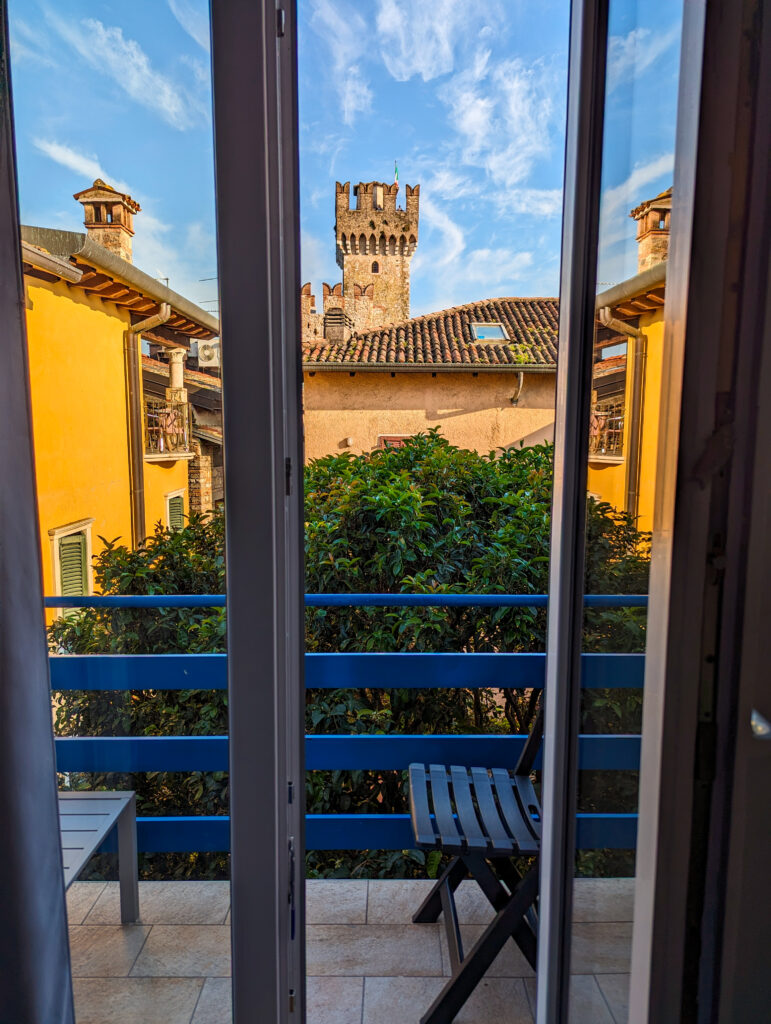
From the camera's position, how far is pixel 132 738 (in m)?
1.15

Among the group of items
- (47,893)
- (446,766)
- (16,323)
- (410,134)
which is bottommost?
(446,766)

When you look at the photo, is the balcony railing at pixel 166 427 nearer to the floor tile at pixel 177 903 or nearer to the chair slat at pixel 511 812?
the floor tile at pixel 177 903

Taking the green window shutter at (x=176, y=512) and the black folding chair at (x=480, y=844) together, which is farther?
the black folding chair at (x=480, y=844)

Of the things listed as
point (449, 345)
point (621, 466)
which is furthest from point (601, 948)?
point (449, 345)

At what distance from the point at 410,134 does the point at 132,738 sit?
11.3ft

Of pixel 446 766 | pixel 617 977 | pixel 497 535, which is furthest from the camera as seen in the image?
pixel 497 535

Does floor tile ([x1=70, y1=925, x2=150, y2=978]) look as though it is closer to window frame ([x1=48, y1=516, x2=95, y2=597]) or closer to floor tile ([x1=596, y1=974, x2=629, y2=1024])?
window frame ([x1=48, y1=516, x2=95, y2=597])

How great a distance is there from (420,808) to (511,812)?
0.79 feet

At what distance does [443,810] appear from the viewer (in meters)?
1.63

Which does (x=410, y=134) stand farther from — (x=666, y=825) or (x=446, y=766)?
(x=666, y=825)

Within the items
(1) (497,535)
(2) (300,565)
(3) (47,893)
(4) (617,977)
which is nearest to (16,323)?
(2) (300,565)

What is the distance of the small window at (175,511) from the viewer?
1.05m

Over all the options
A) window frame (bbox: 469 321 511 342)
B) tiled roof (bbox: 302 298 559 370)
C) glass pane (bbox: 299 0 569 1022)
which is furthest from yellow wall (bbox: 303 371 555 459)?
glass pane (bbox: 299 0 569 1022)

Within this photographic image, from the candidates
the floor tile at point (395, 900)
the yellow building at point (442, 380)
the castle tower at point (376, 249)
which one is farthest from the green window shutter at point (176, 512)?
the yellow building at point (442, 380)
